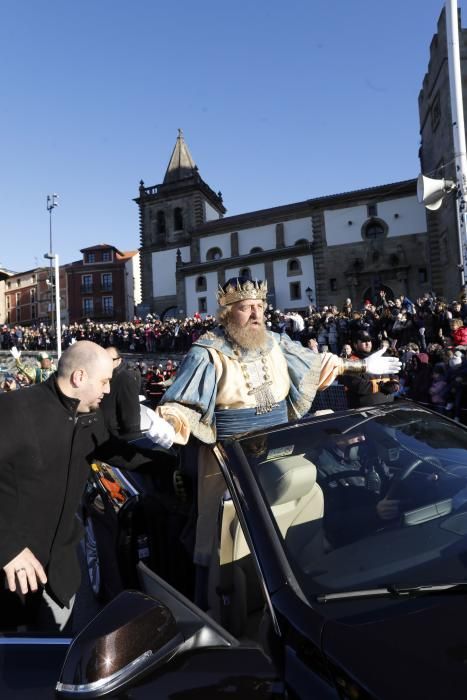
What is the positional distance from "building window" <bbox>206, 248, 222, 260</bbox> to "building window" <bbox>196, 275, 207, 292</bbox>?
2.43 metres

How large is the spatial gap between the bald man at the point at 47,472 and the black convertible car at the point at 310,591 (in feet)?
1.71

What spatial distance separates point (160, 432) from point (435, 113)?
34.3m

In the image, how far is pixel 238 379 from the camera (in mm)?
3342

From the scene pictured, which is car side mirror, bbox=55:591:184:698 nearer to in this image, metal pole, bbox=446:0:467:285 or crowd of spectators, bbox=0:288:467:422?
crowd of spectators, bbox=0:288:467:422

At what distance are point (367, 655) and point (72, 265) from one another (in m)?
68.9

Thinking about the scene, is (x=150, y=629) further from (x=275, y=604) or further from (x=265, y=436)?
(x=265, y=436)

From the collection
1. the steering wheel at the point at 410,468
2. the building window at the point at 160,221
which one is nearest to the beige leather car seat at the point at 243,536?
the steering wheel at the point at 410,468

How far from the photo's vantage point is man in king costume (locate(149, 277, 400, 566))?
3.01m

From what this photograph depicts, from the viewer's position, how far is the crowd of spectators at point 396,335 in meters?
9.15

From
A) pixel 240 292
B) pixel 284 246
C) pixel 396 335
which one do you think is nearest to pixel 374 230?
pixel 284 246

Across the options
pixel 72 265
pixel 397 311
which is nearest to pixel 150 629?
pixel 397 311

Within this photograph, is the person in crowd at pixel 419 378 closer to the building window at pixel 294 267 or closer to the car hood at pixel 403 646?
the car hood at pixel 403 646

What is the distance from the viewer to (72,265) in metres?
65.8

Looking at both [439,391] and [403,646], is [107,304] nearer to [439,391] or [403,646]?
[439,391]
